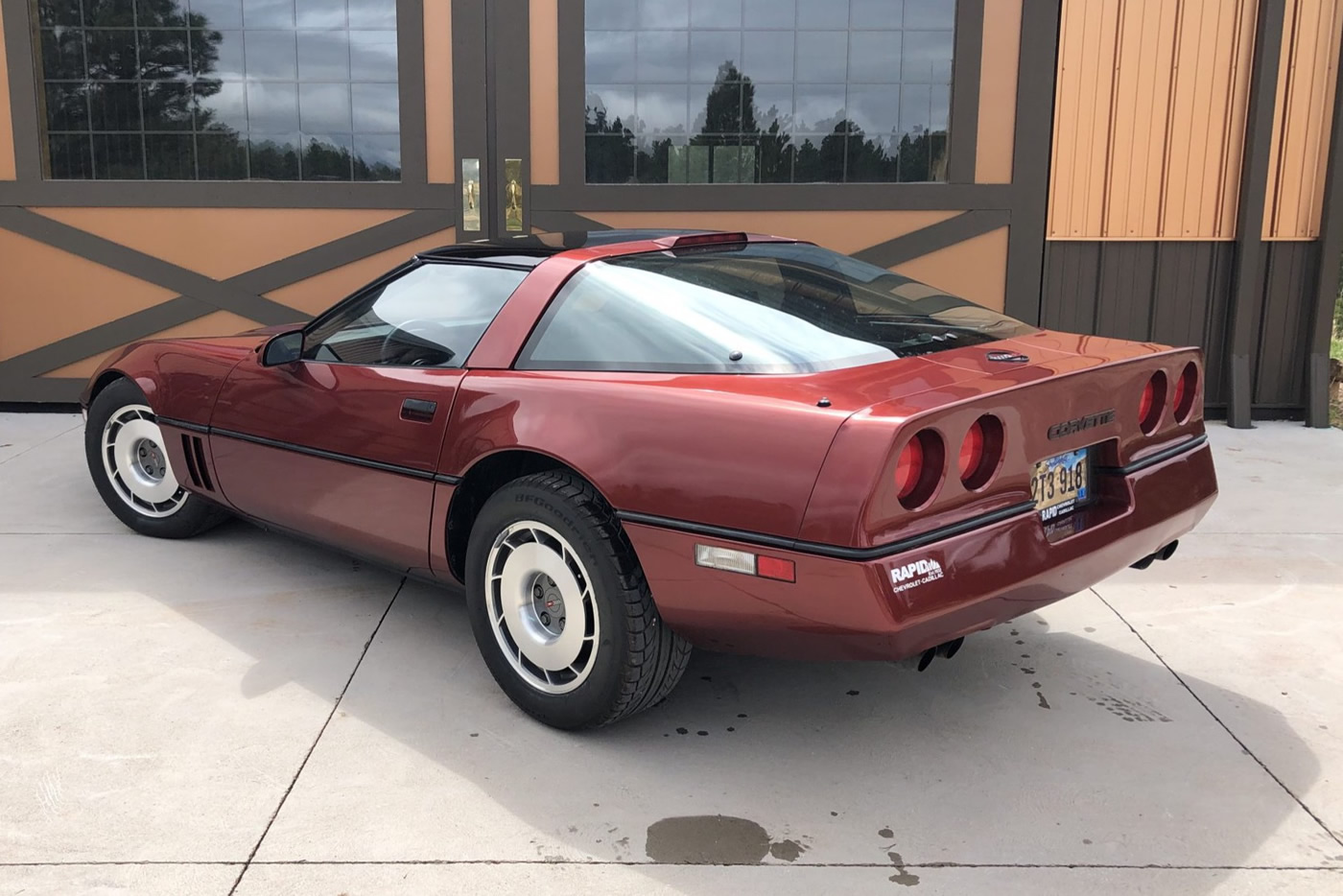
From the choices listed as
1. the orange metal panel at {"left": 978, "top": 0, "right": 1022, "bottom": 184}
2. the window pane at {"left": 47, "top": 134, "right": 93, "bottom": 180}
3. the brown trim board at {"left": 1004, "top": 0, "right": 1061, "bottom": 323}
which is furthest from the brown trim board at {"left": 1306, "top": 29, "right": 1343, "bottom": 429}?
the window pane at {"left": 47, "top": 134, "right": 93, "bottom": 180}

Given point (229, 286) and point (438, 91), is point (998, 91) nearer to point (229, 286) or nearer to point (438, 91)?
point (438, 91)

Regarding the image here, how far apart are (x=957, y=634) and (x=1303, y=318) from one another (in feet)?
19.9

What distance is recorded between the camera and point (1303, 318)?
7.47m

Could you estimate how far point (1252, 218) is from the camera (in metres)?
7.27

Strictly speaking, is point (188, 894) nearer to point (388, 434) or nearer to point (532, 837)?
point (532, 837)

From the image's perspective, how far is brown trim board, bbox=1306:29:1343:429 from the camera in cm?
718

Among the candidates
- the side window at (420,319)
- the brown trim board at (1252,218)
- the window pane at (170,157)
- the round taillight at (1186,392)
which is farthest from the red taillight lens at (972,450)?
the window pane at (170,157)

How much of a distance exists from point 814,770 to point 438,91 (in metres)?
5.68

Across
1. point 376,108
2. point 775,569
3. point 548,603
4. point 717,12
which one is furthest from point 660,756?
point 376,108

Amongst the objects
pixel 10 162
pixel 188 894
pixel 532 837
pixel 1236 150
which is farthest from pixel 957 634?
pixel 10 162

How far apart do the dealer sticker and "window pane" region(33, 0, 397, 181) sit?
210 inches

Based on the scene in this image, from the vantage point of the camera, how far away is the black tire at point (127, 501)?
187 inches

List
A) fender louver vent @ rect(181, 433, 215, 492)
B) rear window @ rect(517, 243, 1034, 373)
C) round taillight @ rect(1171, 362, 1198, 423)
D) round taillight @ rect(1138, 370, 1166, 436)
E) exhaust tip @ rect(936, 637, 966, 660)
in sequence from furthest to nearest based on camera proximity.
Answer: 1. fender louver vent @ rect(181, 433, 215, 492)
2. round taillight @ rect(1171, 362, 1198, 423)
3. round taillight @ rect(1138, 370, 1166, 436)
4. rear window @ rect(517, 243, 1034, 373)
5. exhaust tip @ rect(936, 637, 966, 660)

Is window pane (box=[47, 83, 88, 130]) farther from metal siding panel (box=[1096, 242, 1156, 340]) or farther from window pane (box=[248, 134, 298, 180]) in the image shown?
metal siding panel (box=[1096, 242, 1156, 340])
